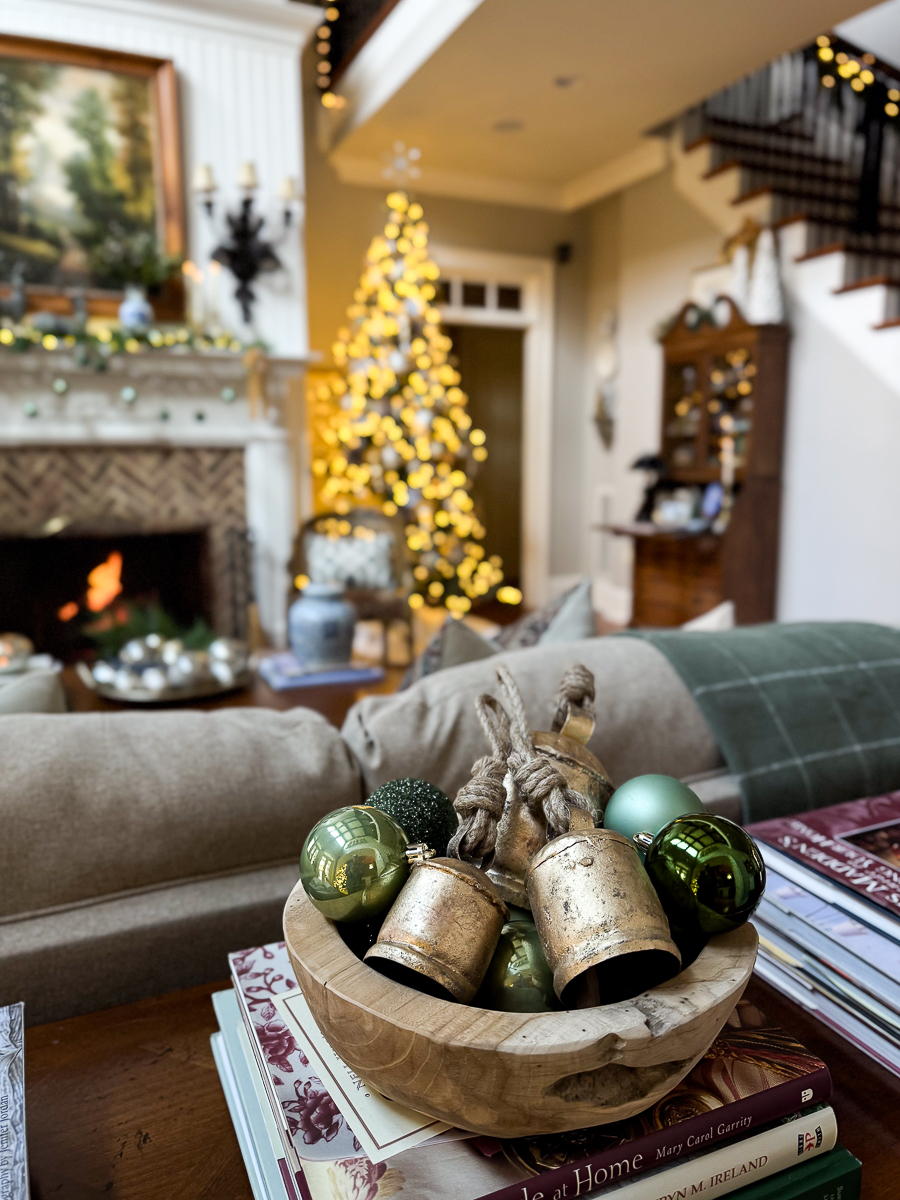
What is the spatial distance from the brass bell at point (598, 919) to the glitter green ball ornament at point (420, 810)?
12 centimetres

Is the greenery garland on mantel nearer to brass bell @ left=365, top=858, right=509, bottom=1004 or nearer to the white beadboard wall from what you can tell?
the white beadboard wall

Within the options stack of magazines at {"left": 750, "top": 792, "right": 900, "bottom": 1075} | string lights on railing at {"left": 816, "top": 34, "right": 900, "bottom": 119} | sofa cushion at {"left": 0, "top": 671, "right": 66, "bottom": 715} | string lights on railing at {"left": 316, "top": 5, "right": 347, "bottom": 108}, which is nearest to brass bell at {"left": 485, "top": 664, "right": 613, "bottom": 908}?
stack of magazines at {"left": 750, "top": 792, "right": 900, "bottom": 1075}

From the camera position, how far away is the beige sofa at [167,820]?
688mm

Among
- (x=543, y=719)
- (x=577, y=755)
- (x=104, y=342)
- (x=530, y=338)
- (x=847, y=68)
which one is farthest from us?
(x=530, y=338)

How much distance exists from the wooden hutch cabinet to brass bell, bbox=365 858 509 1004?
166 inches

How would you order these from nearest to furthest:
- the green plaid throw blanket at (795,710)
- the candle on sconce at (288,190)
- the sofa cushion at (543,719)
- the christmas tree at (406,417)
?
1. the sofa cushion at (543,719)
2. the green plaid throw blanket at (795,710)
3. the candle on sconce at (288,190)
4. the christmas tree at (406,417)

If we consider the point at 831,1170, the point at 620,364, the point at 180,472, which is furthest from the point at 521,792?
the point at 620,364

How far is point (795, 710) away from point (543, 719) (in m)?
0.34

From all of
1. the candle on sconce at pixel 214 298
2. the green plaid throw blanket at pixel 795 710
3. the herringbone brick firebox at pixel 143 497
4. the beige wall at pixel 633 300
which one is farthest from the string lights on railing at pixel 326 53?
the green plaid throw blanket at pixel 795 710

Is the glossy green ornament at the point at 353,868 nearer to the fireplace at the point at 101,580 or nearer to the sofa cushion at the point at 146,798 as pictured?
the sofa cushion at the point at 146,798

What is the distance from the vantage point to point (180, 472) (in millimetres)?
4238

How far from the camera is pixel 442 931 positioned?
423mm

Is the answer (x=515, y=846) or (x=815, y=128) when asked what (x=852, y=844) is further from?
(x=815, y=128)

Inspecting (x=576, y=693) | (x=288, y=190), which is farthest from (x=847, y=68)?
(x=576, y=693)
